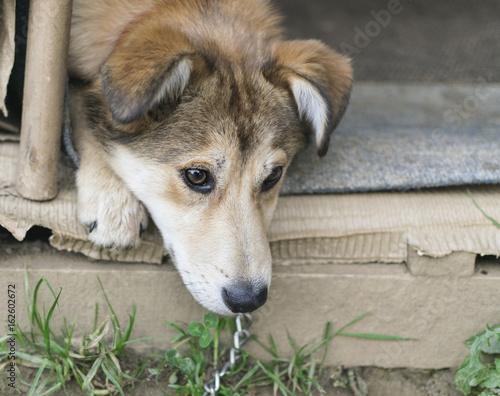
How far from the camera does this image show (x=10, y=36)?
2.69 m

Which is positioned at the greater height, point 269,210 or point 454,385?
point 269,210

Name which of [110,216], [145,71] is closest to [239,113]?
[145,71]

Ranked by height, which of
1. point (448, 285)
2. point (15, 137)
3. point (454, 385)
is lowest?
point (454, 385)

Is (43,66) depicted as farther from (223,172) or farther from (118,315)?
(118,315)

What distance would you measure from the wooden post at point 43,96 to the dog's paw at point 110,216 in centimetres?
23

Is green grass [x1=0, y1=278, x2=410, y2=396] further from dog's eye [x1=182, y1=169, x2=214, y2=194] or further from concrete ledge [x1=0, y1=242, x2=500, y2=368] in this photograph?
dog's eye [x1=182, y1=169, x2=214, y2=194]

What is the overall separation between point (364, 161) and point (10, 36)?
2257 millimetres

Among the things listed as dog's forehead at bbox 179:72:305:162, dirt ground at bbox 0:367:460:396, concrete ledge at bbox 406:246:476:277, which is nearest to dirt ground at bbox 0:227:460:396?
dirt ground at bbox 0:367:460:396

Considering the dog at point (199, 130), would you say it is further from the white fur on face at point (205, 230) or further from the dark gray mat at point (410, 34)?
the dark gray mat at point (410, 34)

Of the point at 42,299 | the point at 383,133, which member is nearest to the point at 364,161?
the point at 383,133

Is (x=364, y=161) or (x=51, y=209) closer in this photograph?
(x=51, y=209)

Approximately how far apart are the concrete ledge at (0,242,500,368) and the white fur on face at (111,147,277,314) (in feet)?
1.26

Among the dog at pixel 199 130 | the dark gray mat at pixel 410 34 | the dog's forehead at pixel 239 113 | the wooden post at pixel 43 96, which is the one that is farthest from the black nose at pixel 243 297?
the dark gray mat at pixel 410 34

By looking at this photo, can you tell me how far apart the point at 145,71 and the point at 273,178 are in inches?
36.6
